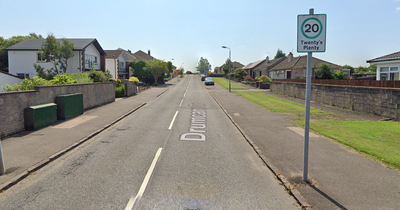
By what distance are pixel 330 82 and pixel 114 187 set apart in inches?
858

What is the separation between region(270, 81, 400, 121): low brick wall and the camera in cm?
1508

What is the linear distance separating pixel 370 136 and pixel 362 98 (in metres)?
8.29

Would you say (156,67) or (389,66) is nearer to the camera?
(389,66)

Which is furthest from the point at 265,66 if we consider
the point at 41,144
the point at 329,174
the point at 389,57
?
the point at 329,174

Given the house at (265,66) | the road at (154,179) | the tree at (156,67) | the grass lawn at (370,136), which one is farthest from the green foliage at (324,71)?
the tree at (156,67)

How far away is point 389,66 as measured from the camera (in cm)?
2161

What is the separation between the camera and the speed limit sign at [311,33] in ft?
19.4

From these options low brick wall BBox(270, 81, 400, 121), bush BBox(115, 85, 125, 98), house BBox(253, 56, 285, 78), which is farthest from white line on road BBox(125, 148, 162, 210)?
house BBox(253, 56, 285, 78)

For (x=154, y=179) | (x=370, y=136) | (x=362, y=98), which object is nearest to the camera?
(x=154, y=179)

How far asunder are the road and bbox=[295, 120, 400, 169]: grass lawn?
12.0ft

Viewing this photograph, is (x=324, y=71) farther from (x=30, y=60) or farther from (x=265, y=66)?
(x=30, y=60)

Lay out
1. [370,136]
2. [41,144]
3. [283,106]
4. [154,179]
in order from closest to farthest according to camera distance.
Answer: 1. [154,179]
2. [41,144]
3. [370,136]
4. [283,106]

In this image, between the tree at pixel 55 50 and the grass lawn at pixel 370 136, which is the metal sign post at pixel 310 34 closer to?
the grass lawn at pixel 370 136

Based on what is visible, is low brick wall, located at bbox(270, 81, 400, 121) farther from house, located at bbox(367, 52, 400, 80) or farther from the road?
the road
